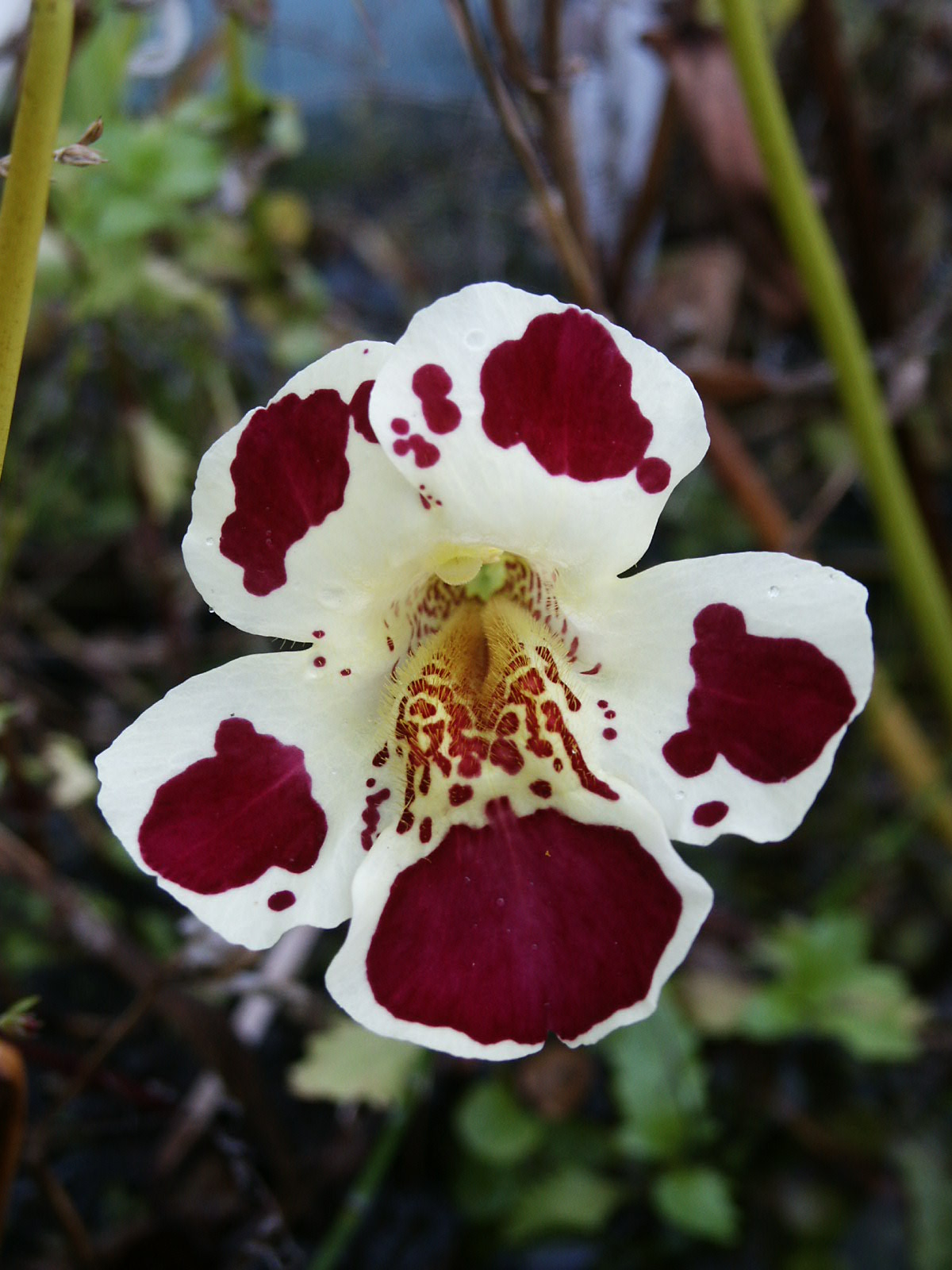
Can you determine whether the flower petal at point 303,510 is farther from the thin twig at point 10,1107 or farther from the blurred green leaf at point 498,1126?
the blurred green leaf at point 498,1126

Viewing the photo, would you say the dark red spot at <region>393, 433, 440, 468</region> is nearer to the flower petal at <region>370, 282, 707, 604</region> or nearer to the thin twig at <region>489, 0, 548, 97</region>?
the flower petal at <region>370, 282, 707, 604</region>

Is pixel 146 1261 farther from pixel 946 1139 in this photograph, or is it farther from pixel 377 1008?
pixel 946 1139

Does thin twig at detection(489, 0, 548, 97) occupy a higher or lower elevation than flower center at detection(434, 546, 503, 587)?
higher

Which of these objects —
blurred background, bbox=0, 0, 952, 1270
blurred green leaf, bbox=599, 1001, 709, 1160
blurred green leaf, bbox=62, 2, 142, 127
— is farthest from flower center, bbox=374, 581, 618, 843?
blurred green leaf, bbox=62, 2, 142, 127

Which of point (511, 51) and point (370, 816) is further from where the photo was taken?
point (511, 51)

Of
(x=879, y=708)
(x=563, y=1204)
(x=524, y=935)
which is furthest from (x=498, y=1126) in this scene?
(x=879, y=708)

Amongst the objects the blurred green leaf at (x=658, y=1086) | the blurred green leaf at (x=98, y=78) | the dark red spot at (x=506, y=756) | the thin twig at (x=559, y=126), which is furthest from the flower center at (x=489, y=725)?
the blurred green leaf at (x=98, y=78)

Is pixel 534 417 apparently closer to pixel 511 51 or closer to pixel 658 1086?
pixel 511 51
